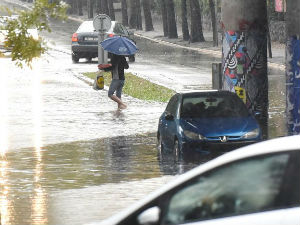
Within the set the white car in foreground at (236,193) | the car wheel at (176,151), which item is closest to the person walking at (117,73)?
the car wheel at (176,151)

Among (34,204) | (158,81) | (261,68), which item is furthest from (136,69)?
(34,204)

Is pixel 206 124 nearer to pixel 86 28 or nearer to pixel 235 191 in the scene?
pixel 235 191

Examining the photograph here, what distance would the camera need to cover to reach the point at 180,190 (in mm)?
6758

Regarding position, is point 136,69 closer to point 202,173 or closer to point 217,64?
point 217,64

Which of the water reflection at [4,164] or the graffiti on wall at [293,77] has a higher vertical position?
the graffiti on wall at [293,77]

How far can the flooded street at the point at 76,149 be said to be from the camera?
13.3 meters

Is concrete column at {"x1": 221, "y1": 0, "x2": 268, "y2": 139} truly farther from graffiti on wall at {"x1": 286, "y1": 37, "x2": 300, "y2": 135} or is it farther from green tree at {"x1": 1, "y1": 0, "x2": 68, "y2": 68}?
green tree at {"x1": 1, "y1": 0, "x2": 68, "y2": 68}

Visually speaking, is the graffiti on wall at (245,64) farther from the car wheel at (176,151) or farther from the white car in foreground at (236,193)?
the white car in foreground at (236,193)

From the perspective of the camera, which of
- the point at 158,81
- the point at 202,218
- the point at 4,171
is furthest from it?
the point at 158,81

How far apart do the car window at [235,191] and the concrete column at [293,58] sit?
9352 mm

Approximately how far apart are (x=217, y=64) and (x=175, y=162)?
5259mm

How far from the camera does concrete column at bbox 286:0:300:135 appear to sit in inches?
625

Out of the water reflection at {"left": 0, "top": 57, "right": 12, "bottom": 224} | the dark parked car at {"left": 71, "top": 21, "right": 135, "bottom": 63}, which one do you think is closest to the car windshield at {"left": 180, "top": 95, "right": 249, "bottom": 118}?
the water reflection at {"left": 0, "top": 57, "right": 12, "bottom": 224}

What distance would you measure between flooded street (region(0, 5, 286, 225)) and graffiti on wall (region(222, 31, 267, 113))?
2.95 ft
